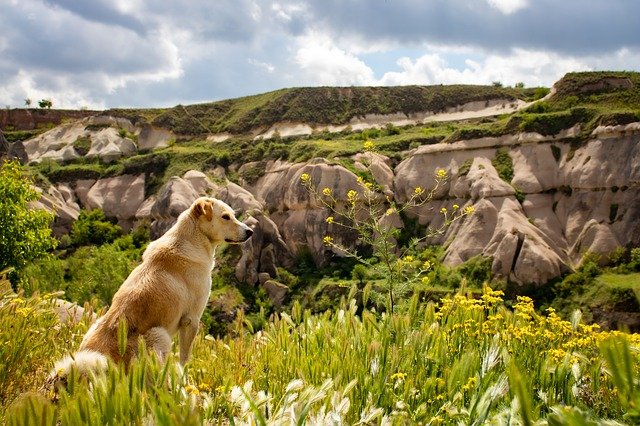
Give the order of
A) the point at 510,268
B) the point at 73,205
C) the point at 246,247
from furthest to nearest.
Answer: the point at 73,205 → the point at 246,247 → the point at 510,268

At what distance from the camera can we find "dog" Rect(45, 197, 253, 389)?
5395 mm

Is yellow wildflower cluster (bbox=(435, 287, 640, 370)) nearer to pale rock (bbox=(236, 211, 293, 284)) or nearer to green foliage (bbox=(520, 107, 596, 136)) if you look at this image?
pale rock (bbox=(236, 211, 293, 284))

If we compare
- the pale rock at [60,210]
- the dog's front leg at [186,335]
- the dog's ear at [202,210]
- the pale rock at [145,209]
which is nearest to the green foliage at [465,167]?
the pale rock at [145,209]

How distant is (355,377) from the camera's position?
3834mm

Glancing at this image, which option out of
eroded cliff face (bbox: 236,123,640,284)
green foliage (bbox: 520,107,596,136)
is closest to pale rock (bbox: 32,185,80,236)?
eroded cliff face (bbox: 236,123,640,284)

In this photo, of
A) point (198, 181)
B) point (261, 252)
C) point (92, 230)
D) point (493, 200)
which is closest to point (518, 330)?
point (493, 200)

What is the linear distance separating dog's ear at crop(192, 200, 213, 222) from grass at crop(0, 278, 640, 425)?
5.86 feet

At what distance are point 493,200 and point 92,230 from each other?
41.2 metres

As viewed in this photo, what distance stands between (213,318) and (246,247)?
8.03m

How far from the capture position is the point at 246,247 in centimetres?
4825

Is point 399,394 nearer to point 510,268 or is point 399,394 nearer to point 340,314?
point 340,314

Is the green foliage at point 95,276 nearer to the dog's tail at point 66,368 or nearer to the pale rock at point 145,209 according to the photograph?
the pale rock at point 145,209

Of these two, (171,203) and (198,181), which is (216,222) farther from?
(198,181)

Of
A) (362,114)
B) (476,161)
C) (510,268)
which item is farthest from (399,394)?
(362,114)
